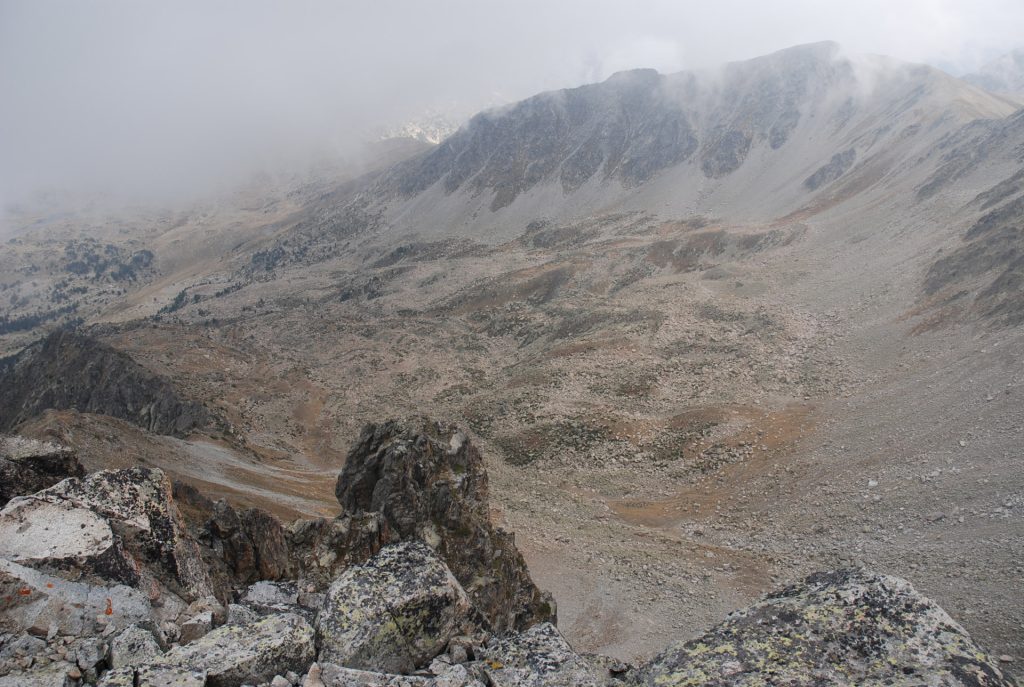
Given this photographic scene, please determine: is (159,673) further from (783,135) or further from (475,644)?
(783,135)

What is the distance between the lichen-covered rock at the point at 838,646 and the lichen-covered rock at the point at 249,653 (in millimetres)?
3818

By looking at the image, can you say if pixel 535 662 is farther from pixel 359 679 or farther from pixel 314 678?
pixel 314 678

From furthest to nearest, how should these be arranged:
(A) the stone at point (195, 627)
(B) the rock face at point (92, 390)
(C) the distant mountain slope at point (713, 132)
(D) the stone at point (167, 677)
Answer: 1. (C) the distant mountain slope at point (713, 132)
2. (B) the rock face at point (92, 390)
3. (A) the stone at point (195, 627)
4. (D) the stone at point (167, 677)

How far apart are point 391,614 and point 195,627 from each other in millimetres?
2280

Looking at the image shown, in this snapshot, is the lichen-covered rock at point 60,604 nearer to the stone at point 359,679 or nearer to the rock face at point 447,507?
the stone at point 359,679

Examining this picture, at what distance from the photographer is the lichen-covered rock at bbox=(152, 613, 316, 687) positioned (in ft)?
20.9

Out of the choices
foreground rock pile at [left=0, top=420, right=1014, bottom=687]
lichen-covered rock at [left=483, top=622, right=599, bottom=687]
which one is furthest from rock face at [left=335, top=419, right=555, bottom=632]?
lichen-covered rock at [left=483, top=622, right=599, bottom=687]

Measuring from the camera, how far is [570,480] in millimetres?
36094

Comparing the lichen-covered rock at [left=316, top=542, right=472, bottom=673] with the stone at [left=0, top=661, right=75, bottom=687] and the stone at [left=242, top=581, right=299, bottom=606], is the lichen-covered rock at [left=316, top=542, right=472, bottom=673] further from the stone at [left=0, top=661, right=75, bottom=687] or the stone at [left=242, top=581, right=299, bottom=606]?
the stone at [left=0, top=661, right=75, bottom=687]

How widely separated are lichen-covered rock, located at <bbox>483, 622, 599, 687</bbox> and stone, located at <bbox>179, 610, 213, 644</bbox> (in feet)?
10.9

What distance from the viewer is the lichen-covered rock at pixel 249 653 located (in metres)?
6.36

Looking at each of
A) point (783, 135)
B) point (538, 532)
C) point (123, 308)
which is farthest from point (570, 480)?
point (123, 308)

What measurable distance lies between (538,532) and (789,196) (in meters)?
91.9

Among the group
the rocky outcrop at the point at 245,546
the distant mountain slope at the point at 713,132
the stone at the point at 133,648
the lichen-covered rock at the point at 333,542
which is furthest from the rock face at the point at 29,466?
the distant mountain slope at the point at 713,132
